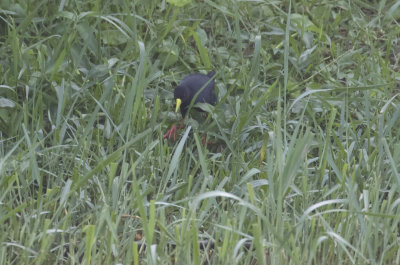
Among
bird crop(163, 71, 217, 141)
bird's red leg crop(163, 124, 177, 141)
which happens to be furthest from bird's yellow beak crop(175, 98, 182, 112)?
bird's red leg crop(163, 124, 177, 141)

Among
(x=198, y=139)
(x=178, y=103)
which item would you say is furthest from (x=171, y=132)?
(x=198, y=139)

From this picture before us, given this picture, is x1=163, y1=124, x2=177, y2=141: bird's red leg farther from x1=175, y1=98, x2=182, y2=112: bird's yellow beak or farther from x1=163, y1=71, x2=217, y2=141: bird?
x1=175, y1=98, x2=182, y2=112: bird's yellow beak

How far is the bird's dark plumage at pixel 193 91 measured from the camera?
3.39m

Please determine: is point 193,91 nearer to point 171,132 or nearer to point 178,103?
point 178,103

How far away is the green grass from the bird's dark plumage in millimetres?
81

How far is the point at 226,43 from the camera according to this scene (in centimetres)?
418

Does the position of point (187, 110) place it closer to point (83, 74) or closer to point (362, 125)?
point (83, 74)

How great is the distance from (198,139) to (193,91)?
67 centimetres

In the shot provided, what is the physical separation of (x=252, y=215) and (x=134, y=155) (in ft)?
2.21

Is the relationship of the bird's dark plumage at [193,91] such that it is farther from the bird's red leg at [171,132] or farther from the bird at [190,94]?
the bird's red leg at [171,132]

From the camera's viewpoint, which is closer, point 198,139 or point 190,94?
point 198,139

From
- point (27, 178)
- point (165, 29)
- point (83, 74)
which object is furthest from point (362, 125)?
point (27, 178)

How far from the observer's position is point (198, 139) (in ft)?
9.05

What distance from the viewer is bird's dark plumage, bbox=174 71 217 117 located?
3391mm
